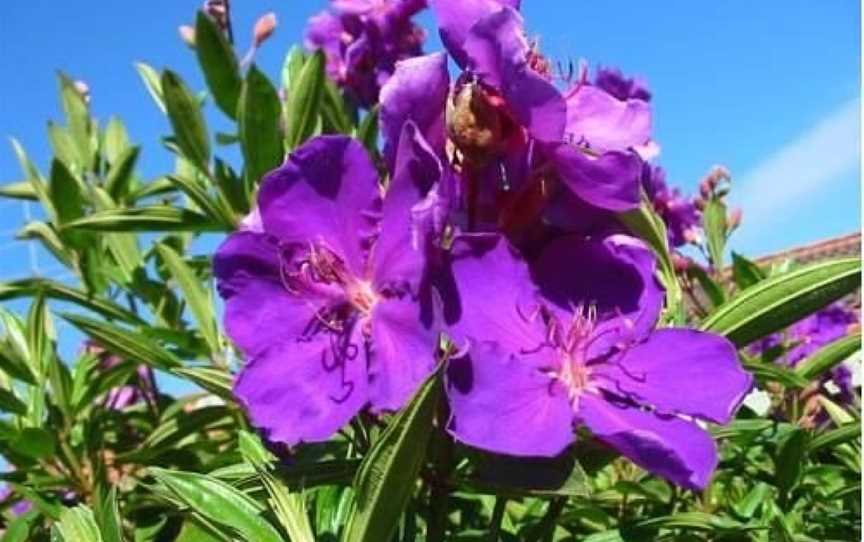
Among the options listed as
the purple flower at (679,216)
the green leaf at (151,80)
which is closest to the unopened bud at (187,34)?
the green leaf at (151,80)

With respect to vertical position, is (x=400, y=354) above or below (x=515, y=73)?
below

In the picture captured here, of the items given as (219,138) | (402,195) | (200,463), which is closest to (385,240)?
(402,195)

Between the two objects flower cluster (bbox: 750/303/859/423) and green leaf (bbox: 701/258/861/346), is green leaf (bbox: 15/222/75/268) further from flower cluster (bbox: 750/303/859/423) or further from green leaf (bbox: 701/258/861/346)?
green leaf (bbox: 701/258/861/346)

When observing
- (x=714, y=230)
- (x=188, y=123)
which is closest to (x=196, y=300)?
(x=188, y=123)

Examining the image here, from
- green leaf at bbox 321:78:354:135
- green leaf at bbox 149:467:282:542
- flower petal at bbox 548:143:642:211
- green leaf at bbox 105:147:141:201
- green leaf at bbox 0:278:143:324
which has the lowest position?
green leaf at bbox 0:278:143:324

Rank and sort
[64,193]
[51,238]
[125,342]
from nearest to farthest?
[125,342] < [64,193] < [51,238]

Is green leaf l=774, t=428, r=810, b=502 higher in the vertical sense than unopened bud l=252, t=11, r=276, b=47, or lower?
lower

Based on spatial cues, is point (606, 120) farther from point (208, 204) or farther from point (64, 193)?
point (64, 193)

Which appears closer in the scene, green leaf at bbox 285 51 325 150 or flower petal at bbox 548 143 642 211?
flower petal at bbox 548 143 642 211

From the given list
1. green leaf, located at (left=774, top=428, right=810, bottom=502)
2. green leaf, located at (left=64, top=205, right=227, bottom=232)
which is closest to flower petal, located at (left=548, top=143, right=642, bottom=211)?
green leaf, located at (left=774, top=428, right=810, bottom=502)
